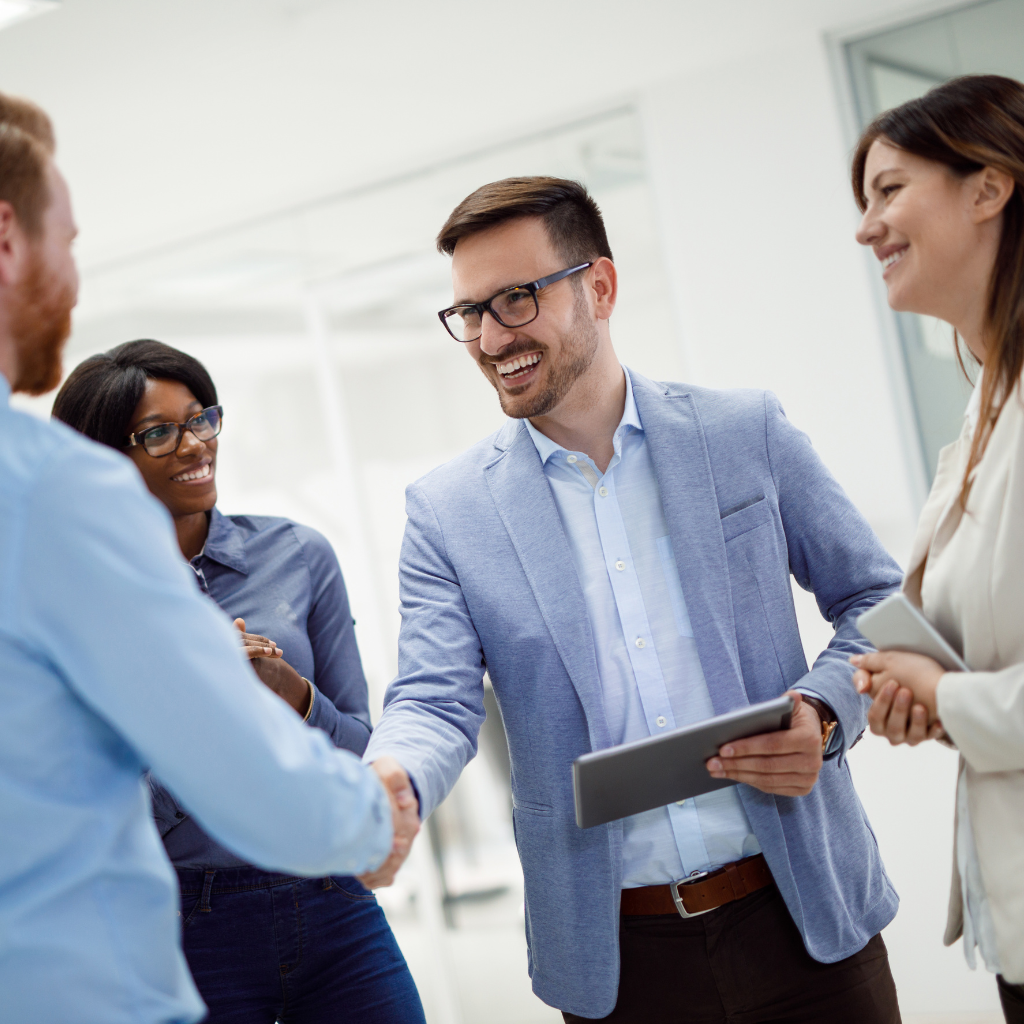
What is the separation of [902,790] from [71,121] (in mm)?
3818

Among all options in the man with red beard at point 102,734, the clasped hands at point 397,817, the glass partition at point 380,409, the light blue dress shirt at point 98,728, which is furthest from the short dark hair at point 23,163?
the glass partition at point 380,409

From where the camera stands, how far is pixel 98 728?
1.06 meters

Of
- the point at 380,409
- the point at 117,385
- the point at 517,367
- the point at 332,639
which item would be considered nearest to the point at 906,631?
the point at 517,367

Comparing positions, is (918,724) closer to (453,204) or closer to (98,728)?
(98,728)

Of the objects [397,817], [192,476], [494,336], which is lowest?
[397,817]

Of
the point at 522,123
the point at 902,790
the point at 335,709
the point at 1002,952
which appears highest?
the point at 522,123

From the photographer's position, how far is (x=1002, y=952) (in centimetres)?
138

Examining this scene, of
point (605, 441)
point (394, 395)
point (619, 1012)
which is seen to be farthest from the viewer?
point (394, 395)

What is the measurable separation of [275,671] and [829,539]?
1055mm

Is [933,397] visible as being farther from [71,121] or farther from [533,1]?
[71,121]

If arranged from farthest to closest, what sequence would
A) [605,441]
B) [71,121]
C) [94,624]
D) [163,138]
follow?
[163,138]
[71,121]
[605,441]
[94,624]

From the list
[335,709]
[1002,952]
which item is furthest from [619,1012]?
[335,709]

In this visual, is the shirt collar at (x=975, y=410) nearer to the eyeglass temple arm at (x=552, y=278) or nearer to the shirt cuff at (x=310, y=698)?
the eyeglass temple arm at (x=552, y=278)

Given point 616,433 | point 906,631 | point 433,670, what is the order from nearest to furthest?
point 906,631
point 433,670
point 616,433
